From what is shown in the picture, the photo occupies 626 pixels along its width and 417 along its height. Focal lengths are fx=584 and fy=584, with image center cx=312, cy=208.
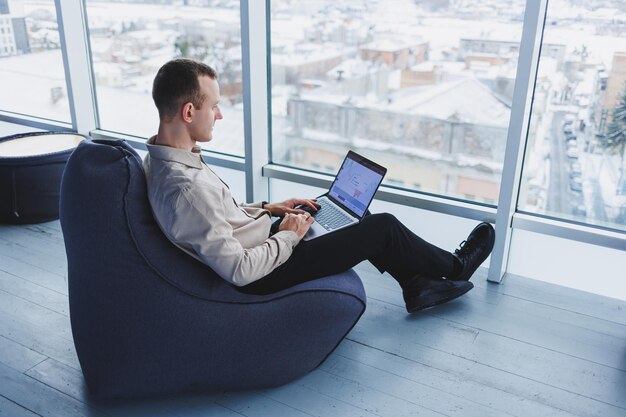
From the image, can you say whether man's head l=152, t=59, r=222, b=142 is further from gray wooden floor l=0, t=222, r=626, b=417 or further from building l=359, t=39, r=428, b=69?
building l=359, t=39, r=428, b=69

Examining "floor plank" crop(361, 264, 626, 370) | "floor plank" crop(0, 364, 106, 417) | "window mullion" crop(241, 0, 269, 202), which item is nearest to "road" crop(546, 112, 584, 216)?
"floor plank" crop(361, 264, 626, 370)

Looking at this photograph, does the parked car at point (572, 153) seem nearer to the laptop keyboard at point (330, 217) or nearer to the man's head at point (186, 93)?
the laptop keyboard at point (330, 217)

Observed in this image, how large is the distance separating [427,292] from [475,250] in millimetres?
364

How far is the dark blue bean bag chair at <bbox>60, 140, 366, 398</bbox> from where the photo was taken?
1.87 metres

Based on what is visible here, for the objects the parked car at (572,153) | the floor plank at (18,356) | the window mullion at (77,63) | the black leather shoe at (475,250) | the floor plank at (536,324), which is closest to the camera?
the floor plank at (18,356)

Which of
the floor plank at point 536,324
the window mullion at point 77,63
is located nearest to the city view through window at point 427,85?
the window mullion at point 77,63

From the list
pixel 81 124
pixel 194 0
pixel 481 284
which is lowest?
pixel 481 284

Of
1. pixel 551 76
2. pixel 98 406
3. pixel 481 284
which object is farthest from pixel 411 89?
pixel 98 406

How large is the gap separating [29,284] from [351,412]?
180cm

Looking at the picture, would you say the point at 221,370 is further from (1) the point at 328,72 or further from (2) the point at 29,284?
(1) the point at 328,72

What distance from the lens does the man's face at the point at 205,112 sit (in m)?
1.95

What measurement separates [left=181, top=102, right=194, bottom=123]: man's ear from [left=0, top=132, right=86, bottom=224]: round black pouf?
1978mm

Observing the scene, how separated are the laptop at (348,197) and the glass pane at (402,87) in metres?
0.70

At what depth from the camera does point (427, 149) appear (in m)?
3.21
